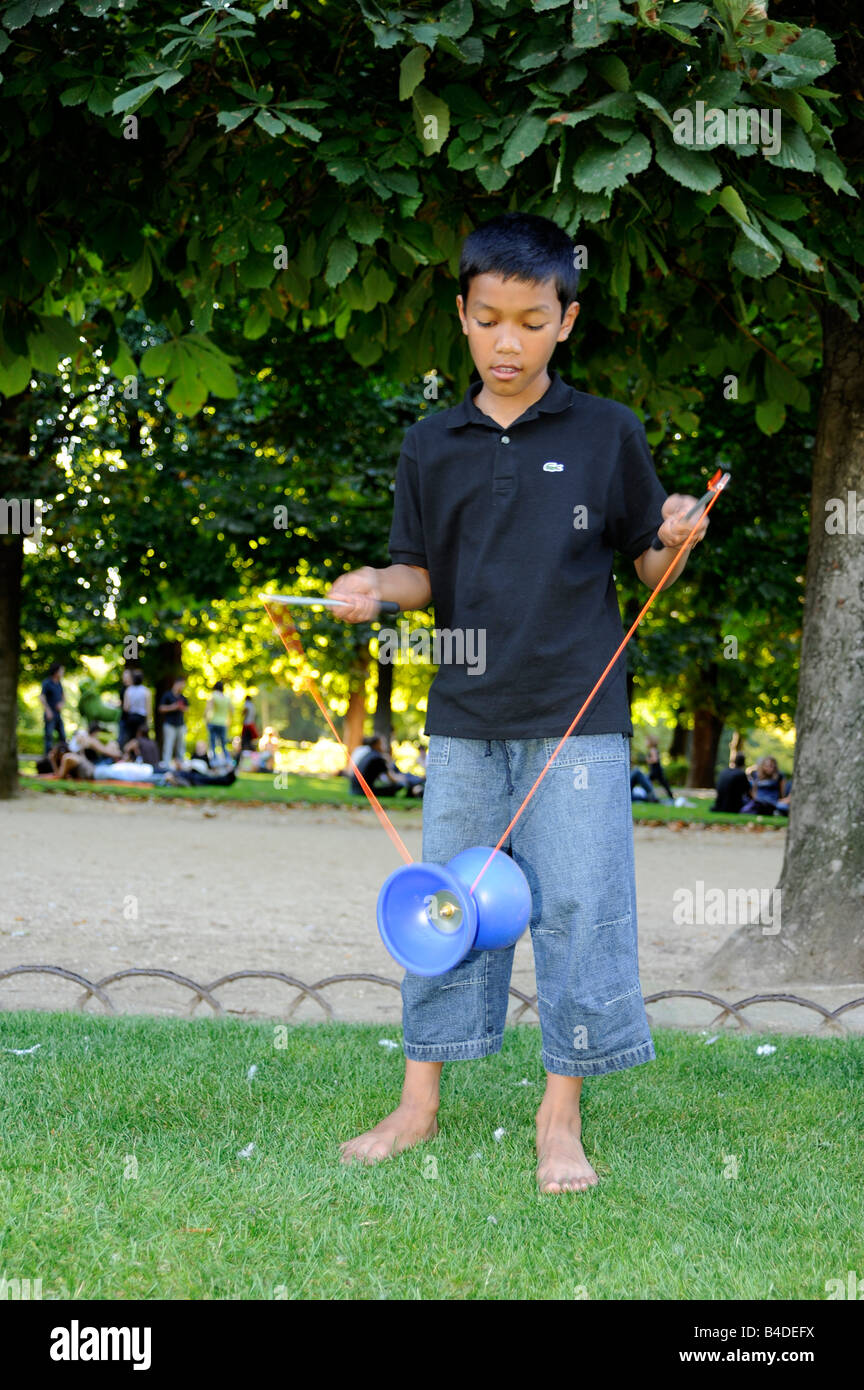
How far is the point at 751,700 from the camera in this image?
96.8 feet

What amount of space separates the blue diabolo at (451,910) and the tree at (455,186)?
6.65ft

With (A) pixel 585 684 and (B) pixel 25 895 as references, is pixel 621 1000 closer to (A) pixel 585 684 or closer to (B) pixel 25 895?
(A) pixel 585 684

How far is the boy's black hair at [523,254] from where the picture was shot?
10.1 feet

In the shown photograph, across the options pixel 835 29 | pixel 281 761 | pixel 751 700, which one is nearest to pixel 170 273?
pixel 835 29

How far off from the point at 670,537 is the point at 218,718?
62.5 feet

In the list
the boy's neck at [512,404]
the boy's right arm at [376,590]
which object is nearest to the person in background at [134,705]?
Result: the boy's right arm at [376,590]

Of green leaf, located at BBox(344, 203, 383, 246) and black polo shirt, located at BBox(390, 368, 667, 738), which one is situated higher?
green leaf, located at BBox(344, 203, 383, 246)

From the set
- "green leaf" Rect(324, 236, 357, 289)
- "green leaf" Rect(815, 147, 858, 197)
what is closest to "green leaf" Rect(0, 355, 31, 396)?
"green leaf" Rect(324, 236, 357, 289)


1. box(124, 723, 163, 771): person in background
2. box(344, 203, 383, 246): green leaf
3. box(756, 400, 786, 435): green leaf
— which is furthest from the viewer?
box(124, 723, 163, 771): person in background

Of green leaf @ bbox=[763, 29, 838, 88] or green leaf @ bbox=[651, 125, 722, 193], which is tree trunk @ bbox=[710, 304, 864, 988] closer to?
green leaf @ bbox=[763, 29, 838, 88]

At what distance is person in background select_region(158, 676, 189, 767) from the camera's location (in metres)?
20.8

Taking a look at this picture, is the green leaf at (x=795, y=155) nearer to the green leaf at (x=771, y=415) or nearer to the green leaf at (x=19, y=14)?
the green leaf at (x=771, y=415)

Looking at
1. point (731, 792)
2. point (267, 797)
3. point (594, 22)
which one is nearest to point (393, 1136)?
point (594, 22)
